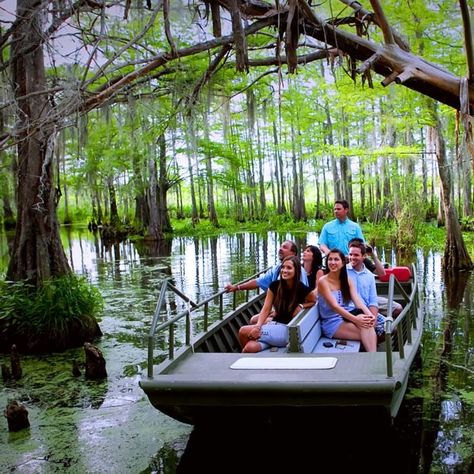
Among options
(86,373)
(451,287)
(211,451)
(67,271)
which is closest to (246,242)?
(451,287)

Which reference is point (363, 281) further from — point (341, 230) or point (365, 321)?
point (341, 230)

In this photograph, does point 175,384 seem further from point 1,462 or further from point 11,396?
point 11,396

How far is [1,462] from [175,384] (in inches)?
70.1

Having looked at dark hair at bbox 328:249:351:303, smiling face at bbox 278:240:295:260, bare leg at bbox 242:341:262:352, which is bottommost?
bare leg at bbox 242:341:262:352

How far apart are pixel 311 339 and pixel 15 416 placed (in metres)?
3.02

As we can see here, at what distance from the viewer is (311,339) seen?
5.82 meters

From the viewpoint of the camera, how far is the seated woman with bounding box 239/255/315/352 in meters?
5.96

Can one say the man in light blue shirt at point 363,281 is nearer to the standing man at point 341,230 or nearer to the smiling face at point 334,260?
the smiling face at point 334,260

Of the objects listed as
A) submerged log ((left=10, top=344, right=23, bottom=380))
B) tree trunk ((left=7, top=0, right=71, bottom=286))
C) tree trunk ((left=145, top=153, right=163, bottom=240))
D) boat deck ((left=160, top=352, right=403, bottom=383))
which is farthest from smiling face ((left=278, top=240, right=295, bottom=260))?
tree trunk ((left=145, top=153, right=163, bottom=240))

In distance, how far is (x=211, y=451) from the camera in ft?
17.5

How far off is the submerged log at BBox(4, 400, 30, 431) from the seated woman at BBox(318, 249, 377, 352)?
319 cm

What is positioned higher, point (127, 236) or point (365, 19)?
point (365, 19)

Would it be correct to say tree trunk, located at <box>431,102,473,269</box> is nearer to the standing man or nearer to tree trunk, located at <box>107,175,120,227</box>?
the standing man

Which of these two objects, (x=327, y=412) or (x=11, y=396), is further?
(x=11, y=396)
